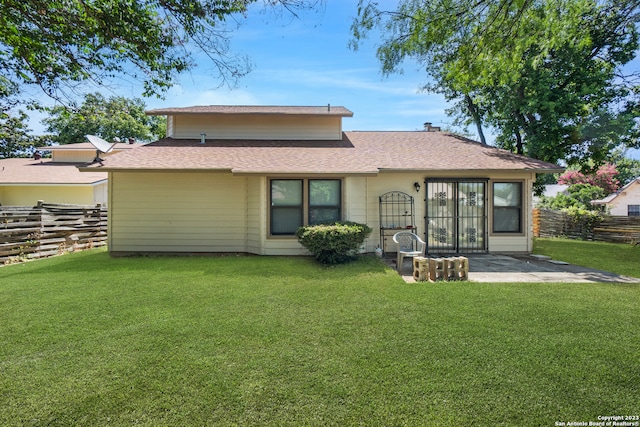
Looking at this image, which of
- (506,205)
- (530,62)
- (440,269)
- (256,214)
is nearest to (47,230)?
(256,214)

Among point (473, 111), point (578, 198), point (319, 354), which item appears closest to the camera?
point (319, 354)

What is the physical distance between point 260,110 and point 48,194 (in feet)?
38.8

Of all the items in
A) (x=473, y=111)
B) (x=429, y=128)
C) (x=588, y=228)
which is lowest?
(x=588, y=228)

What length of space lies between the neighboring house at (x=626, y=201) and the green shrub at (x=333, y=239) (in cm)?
2876

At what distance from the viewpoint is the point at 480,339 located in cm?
339

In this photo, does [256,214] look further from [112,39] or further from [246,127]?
[112,39]

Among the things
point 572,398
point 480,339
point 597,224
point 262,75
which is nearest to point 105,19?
point 262,75

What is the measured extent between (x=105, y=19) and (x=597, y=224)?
720 inches

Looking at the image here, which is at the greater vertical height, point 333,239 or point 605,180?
point 605,180

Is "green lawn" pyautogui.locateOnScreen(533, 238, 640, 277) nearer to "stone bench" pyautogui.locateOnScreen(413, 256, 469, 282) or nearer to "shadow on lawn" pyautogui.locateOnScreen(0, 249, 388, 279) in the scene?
"stone bench" pyautogui.locateOnScreen(413, 256, 469, 282)

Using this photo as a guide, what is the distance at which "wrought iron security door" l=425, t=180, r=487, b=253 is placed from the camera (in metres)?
8.68

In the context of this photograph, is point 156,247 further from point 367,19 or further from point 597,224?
point 597,224

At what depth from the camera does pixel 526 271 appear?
6645 millimetres

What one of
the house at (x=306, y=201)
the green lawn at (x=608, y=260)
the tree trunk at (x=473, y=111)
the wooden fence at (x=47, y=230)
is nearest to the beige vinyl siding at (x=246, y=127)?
the house at (x=306, y=201)
